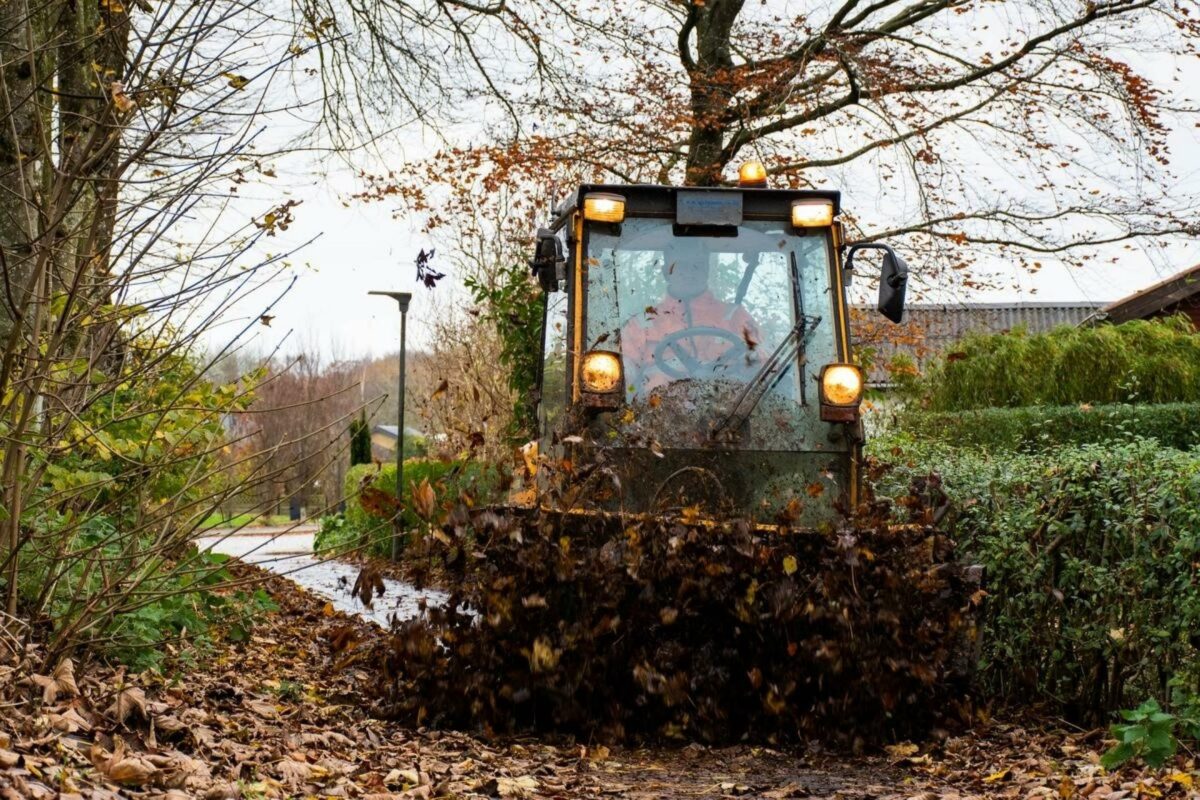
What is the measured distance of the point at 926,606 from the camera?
6504 millimetres

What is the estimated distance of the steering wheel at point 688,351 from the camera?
714 cm

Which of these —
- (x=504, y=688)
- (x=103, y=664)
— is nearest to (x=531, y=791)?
(x=504, y=688)

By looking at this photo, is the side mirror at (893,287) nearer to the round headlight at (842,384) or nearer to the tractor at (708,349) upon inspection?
the tractor at (708,349)

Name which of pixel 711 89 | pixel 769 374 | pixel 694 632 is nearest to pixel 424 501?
pixel 694 632

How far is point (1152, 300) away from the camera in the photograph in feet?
71.8

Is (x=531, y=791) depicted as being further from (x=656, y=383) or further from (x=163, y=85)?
(x=163, y=85)

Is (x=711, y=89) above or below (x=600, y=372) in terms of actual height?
above

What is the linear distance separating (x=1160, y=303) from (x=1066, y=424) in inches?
248

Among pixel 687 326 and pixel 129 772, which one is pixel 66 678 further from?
pixel 687 326

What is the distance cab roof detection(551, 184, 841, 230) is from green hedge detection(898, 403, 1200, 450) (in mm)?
8844

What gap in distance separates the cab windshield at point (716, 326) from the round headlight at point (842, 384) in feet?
0.54

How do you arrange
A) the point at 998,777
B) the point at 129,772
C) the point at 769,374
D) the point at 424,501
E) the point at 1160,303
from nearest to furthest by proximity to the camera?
the point at 129,772 < the point at 998,777 < the point at 424,501 < the point at 769,374 < the point at 1160,303

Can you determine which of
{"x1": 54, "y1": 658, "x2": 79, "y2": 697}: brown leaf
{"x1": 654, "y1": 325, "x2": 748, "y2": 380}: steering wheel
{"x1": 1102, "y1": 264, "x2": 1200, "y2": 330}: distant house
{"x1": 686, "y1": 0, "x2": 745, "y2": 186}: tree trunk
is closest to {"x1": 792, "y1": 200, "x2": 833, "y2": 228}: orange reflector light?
{"x1": 654, "y1": 325, "x2": 748, "y2": 380}: steering wheel

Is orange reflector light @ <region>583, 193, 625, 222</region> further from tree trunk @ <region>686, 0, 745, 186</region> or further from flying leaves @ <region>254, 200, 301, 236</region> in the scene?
tree trunk @ <region>686, 0, 745, 186</region>
